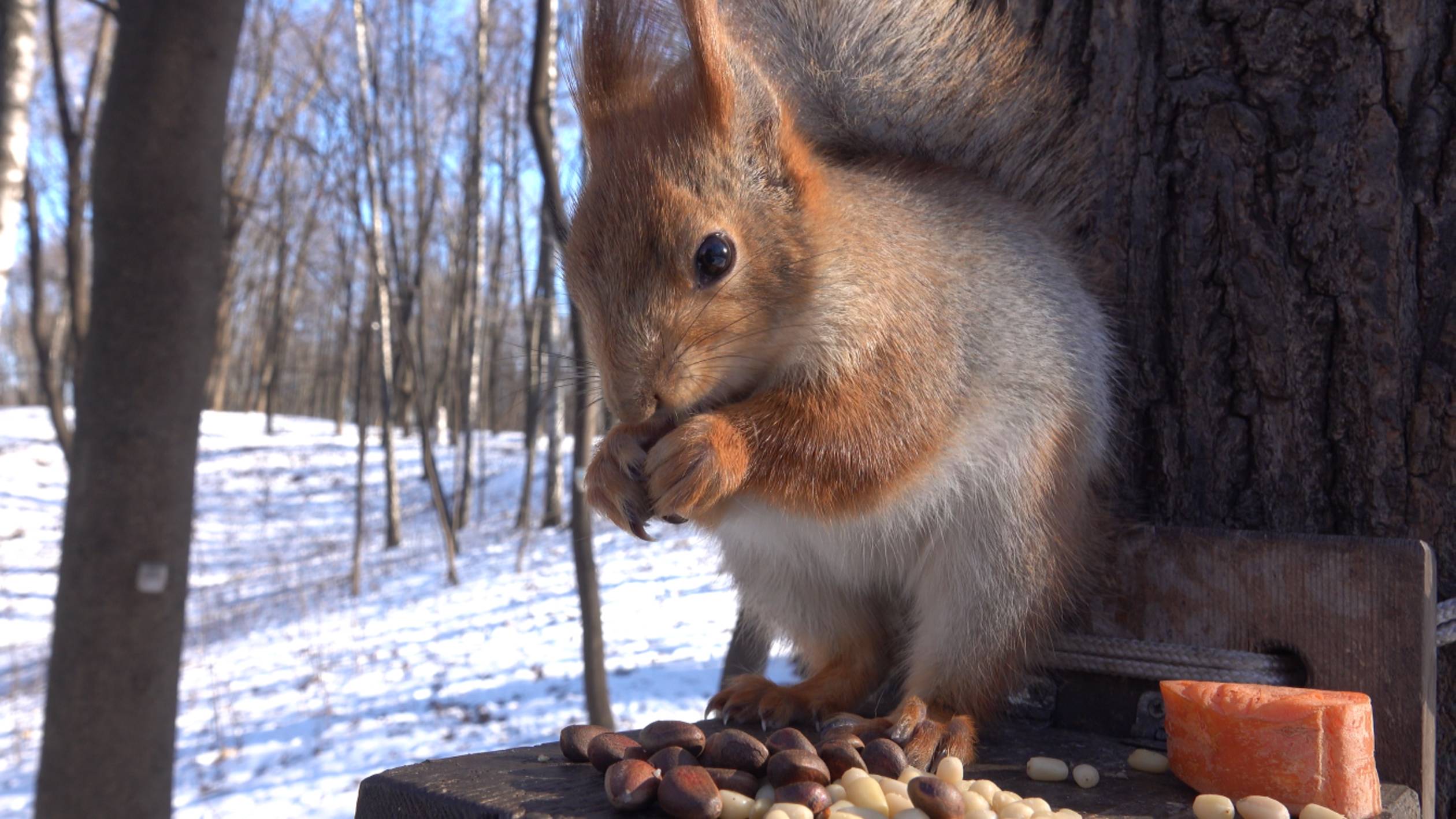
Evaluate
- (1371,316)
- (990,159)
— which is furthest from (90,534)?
(1371,316)

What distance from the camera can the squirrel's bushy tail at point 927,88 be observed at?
4.66 feet

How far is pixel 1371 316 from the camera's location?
1272mm

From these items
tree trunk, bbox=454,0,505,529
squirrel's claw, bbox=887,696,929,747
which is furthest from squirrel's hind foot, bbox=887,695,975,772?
tree trunk, bbox=454,0,505,529

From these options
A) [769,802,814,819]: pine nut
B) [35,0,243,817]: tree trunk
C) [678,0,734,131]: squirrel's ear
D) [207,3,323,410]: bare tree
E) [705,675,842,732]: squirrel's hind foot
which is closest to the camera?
[769,802,814,819]: pine nut

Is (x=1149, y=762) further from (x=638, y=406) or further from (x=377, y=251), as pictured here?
(x=377, y=251)

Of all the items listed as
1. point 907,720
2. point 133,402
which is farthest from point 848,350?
point 133,402

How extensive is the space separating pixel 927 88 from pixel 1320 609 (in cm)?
81

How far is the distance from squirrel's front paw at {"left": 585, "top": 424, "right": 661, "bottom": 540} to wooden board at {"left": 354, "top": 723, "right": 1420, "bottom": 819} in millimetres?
267

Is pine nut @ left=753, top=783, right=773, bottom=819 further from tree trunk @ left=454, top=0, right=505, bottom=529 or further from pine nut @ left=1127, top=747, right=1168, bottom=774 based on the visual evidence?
tree trunk @ left=454, top=0, right=505, bottom=529

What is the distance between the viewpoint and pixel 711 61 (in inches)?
48.3

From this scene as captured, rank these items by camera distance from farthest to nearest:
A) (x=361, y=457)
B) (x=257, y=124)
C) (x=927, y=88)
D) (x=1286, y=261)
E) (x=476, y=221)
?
(x=257, y=124)
(x=476, y=221)
(x=361, y=457)
(x=927, y=88)
(x=1286, y=261)

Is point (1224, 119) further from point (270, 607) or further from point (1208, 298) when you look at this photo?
point (270, 607)

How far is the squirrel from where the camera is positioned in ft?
3.94

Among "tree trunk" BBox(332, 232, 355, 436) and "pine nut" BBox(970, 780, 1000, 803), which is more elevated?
"tree trunk" BBox(332, 232, 355, 436)
